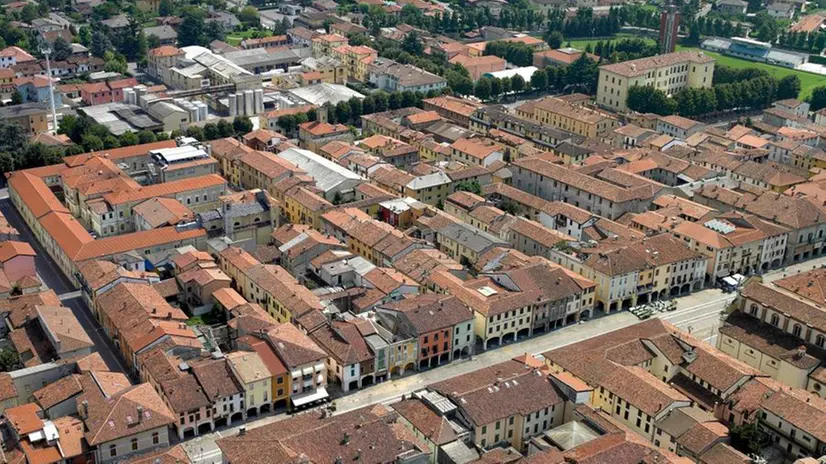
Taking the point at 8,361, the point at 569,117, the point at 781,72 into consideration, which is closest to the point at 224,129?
the point at 569,117

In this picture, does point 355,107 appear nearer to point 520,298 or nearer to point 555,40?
point 520,298

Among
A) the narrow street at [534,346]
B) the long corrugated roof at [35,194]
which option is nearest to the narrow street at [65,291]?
the long corrugated roof at [35,194]

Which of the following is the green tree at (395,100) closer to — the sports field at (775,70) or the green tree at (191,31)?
the green tree at (191,31)

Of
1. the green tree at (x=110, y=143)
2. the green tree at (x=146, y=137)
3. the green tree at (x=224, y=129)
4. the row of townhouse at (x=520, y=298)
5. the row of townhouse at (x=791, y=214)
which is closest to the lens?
the row of townhouse at (x=520, y=298)

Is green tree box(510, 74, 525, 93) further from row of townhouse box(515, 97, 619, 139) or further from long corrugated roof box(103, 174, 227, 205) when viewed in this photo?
long corrugated roof box(103, 174, 227, 205)

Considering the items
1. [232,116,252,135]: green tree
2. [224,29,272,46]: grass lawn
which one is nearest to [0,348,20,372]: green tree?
[232,116,252,135]: green tree

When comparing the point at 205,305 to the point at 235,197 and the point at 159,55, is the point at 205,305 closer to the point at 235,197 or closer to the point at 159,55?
the point at 235,197
